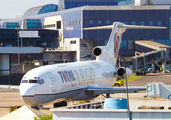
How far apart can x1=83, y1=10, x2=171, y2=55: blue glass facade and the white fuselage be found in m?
39.4

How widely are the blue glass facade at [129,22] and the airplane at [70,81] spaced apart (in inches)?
1365

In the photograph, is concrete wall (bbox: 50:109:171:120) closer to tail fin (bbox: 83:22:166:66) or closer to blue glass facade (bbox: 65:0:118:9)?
tail fin (bbox: 83:22:166:66)

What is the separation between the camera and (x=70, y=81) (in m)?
23.0

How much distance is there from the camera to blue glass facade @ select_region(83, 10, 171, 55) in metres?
67.3

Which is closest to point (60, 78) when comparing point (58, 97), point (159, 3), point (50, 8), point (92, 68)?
point (58, 97)

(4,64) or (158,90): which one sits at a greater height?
(158,90)

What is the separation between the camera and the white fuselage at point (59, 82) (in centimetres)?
2006

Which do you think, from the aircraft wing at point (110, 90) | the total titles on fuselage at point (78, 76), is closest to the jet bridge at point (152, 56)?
the total titles on fuselage at point (78, 76)

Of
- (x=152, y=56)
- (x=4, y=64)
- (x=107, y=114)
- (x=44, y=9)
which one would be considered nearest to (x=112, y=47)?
(x=107, y=114)

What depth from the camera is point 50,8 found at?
10450 cm

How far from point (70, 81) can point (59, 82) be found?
1716 mm

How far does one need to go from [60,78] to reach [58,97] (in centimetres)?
143

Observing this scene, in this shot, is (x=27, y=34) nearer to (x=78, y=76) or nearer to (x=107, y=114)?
(x=78, y=76)

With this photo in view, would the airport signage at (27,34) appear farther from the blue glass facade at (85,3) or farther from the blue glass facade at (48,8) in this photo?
the blue glass facade at (48,8)
